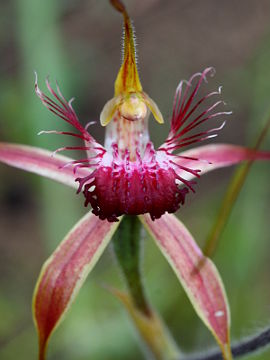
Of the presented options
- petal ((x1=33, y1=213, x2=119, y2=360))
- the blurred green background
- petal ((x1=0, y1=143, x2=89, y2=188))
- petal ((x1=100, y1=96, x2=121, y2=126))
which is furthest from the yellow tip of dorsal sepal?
the blurred green background

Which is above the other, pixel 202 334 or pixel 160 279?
pixel 160 279

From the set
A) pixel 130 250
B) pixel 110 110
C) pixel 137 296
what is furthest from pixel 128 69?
pixel 137 296

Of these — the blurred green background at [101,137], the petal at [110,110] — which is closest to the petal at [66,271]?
the petal at [110,110]

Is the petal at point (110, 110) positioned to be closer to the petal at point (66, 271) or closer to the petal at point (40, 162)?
the petal at point (40, 162)

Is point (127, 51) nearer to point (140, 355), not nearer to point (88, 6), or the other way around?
point (140, 355)

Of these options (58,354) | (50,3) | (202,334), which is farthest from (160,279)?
(50,3)

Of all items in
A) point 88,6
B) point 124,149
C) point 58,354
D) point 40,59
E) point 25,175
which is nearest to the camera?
point 124,149
